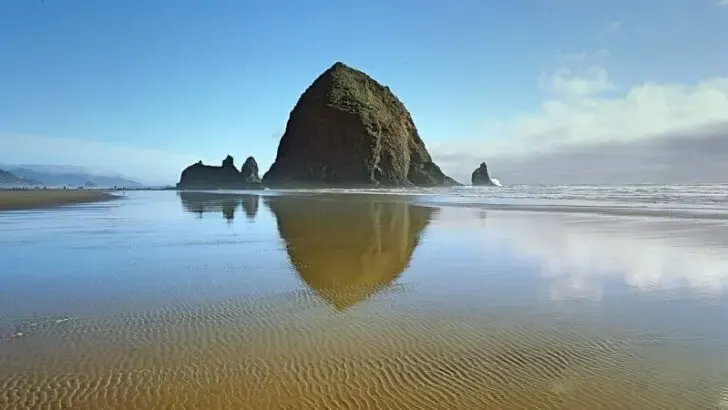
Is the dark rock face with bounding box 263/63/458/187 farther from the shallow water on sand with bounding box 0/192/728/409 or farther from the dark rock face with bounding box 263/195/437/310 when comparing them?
the shallow water on sand with bounding box 0/192/728/409

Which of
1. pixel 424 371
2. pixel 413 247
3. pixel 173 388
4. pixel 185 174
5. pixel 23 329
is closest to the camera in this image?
pixel 173 388

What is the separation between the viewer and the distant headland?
111m

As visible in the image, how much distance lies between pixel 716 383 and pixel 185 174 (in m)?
160

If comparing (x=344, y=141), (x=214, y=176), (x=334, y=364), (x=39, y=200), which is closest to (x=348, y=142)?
(x=344, y=141)

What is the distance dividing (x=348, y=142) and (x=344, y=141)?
1156mm

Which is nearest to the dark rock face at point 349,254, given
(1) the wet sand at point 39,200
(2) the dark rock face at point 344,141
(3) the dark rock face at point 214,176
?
(1) the wet sand at point 39,200

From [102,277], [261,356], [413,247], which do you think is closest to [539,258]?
[413,247]

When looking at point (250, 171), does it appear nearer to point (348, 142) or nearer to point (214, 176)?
point (214, 176)

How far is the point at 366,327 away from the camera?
6129 millimetres

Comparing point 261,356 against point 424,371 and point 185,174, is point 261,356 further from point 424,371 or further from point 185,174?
point 185,174

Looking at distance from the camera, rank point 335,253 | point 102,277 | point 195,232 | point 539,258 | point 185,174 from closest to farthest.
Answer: point 102,277, point 539,258, point 335,253, point 195,232, point 185,174

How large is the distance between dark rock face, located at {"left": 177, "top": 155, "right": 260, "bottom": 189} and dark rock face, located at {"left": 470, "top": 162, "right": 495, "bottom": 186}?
73952 mm

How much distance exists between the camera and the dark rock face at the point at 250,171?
146250 mm

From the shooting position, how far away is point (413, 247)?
42.7ft
